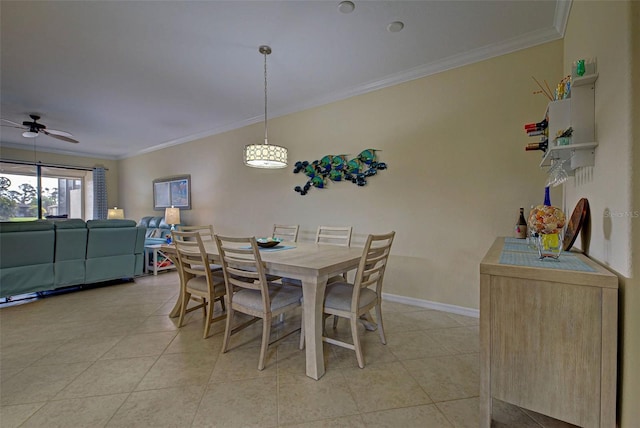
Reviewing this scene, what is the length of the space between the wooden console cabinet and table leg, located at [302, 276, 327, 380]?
2.97 feet

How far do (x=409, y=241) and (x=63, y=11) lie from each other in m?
3.66

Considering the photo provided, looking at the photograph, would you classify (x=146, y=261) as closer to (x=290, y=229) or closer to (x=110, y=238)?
(x=110, y=238)

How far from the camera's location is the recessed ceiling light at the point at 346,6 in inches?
79.0

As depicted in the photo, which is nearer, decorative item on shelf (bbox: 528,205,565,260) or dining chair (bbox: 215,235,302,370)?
decorative item on shelf (bbox: 528,205,565,260)

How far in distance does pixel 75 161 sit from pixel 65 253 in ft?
16.0

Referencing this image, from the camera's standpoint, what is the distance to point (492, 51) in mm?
2531

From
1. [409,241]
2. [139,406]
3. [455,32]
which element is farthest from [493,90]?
[139,406]

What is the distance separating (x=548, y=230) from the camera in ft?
4.51

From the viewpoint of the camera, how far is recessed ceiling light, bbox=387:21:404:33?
224cm

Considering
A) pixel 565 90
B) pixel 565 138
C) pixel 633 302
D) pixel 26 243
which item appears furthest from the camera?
pixel 26 243

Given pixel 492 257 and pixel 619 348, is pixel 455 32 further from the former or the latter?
pixel 619 348

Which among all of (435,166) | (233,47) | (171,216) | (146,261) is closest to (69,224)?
(146,261)

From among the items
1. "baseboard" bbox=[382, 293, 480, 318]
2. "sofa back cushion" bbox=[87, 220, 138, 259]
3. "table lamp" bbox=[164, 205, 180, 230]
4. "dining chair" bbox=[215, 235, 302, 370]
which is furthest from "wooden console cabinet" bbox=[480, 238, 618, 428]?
"table lamp" bbox=[164, 205, 180, 230]

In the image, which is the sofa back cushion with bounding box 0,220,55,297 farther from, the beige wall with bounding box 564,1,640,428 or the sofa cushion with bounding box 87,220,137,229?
the beige wall with bounding box 564,1,640,428
